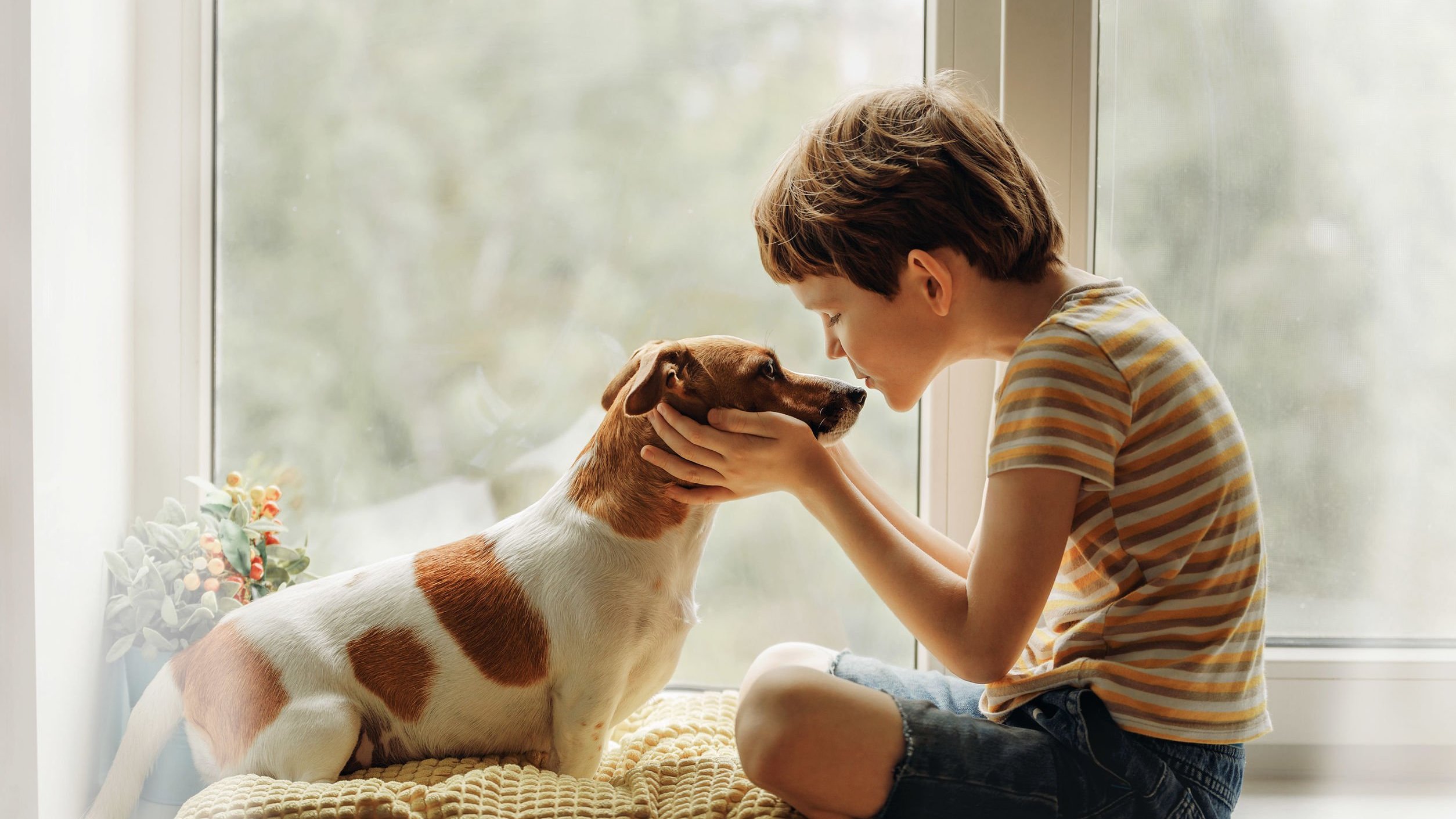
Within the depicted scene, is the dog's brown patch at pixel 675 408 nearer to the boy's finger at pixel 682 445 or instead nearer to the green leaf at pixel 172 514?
the boy's finger at pixel 682 445

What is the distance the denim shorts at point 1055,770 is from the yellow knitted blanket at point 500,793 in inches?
5.9

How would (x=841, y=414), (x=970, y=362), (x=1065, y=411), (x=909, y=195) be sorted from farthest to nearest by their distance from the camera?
(x=970, y=362)
(x=841, y=414)
(x=909, y=195)
(x=1065, y=411)

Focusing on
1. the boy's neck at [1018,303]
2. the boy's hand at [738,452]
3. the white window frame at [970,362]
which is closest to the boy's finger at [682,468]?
the boy's hand at [738,452]

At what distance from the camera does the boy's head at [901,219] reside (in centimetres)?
100

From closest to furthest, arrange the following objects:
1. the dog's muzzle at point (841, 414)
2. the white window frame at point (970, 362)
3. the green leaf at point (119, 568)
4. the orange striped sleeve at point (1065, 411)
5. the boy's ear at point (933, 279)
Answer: the orange striped sleeve at point (1065, 411)
the boy's ear at point (933, 279)
the dog's muzzle at point (841, 414)
the green leaf at point (119, 568)
the white window frame at point (970, 362)

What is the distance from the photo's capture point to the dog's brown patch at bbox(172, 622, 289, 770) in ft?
3.34

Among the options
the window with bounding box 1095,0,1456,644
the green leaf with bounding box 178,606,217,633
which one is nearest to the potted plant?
the green leaf with bounding box 178,606,217,633

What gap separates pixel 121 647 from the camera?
3.90 feet

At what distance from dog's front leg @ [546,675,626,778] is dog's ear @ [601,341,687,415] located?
31 centimetres

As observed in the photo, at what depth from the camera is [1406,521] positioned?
55.2 inches

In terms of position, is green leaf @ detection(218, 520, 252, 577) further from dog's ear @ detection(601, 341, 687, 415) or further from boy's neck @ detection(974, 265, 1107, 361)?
boy's neck @ detection(974, 265, 1107, 361)

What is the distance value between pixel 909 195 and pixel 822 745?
22.9 inches

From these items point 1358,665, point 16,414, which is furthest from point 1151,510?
point 16,414

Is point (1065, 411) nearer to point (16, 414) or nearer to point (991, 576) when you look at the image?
point (991, 576)
